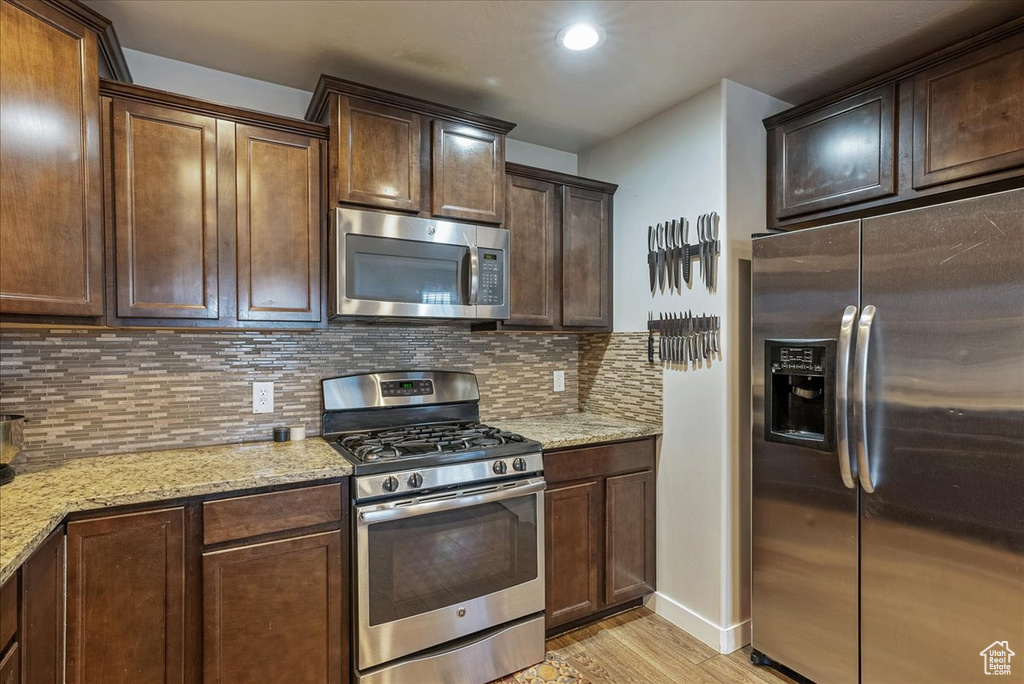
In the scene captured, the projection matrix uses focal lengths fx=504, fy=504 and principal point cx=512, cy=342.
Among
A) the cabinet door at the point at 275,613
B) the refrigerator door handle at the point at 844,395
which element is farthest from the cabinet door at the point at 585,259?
the cabinet door at the point at 275,613

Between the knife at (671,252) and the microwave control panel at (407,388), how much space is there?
1.33 m

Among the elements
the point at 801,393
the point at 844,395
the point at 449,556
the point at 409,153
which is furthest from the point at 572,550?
the point at 409,153

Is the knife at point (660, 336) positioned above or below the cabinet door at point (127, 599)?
above

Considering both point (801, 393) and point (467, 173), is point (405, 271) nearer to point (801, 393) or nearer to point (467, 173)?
point (467, 173)

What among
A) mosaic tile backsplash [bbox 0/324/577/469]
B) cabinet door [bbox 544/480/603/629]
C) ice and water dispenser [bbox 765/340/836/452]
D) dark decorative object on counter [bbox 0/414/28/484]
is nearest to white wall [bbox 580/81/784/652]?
ice and water dispenser [bbox 765/340/836/452]

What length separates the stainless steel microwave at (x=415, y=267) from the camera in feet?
6.72

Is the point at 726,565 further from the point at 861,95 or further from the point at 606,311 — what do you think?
the point at 861,95

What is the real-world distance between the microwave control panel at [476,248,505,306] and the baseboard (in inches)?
68.2

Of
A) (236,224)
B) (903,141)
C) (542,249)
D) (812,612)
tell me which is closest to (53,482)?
(236,224)

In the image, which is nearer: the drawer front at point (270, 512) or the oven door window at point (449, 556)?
the drawer front at point (270, 512)

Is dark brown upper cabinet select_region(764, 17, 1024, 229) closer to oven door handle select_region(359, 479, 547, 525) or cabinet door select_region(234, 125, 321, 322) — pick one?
oven door handle select_region(359, 479, 547, 525)

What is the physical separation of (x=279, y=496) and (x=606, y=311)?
1900 millimetres

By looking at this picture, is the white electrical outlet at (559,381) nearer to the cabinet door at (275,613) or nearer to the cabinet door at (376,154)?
the cabinet door at (376,154)

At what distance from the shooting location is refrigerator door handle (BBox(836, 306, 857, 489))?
180 cm
